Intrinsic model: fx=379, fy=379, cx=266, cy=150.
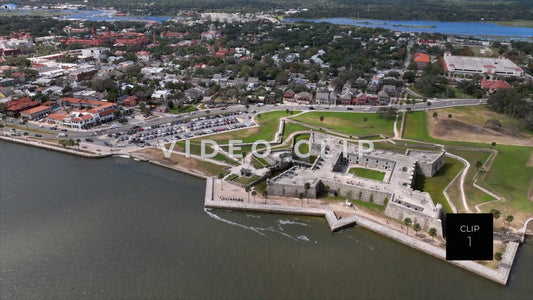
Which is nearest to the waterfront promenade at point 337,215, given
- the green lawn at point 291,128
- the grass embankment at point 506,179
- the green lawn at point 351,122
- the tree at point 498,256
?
the tree at point 498,256

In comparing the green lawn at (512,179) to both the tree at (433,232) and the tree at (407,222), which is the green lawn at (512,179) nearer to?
the tree at (433,232)

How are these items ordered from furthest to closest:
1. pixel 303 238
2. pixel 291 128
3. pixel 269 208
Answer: pixel 291 128 → pixel 269 208 → pixel 303 238

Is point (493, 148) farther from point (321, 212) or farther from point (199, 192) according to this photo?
point (199, 192)

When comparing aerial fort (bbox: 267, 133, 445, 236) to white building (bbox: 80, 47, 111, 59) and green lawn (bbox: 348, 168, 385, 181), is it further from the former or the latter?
white building (bbox: 80, 47, 111, 59)

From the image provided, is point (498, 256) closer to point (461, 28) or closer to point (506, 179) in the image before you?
point (506, 179)

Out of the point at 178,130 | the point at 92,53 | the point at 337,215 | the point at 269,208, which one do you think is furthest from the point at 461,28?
the point at 269,208

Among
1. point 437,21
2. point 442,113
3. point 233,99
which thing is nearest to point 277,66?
point 233,99

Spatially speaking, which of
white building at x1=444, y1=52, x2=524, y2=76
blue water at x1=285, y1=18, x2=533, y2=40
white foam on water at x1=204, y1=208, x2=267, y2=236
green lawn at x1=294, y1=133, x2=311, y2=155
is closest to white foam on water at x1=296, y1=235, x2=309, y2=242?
white foam on water at x1=204, y1=208, x2=267, y2=236
